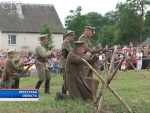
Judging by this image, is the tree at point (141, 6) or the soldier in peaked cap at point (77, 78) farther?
the tree at point (141, 6)

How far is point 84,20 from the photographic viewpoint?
63.3 meters

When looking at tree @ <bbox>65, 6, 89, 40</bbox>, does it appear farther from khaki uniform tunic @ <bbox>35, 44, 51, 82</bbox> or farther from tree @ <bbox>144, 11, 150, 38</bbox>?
khaki uniform tunic @ <bbox>35, 44, 51, 82</bbox>

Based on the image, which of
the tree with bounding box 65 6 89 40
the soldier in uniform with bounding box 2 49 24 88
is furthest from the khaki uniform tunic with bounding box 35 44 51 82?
the tree with bounding box 65 6 89 40

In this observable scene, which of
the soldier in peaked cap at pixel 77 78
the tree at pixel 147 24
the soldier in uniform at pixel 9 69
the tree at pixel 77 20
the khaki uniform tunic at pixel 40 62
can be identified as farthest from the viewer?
the tree at pixel 147 24

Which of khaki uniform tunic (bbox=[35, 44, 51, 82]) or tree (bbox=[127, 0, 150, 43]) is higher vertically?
tree (bbox=[127, 0, 150, 43])

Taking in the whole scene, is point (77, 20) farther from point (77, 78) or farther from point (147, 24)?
point (77, 78)

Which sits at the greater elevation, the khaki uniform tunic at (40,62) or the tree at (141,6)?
the tree at (141,6)

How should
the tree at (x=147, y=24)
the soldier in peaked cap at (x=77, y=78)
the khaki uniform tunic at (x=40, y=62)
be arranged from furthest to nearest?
the tree at (x=147, y=24), the khaki uniform tunic at (x=40, y=62), the soldier in peaked cap at (x=77, y=78)

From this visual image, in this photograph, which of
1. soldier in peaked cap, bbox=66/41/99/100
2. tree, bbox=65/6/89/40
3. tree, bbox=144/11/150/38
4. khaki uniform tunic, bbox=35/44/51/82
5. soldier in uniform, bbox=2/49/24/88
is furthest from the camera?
tree, bbox=144/11/150/38

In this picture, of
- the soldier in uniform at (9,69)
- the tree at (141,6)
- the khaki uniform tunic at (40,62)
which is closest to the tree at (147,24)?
the tree at (141,6)

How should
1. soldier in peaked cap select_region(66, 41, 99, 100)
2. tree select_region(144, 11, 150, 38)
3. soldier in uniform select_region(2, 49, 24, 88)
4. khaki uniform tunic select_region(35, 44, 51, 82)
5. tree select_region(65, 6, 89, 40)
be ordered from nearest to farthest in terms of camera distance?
soldier in peaked cap select_region(66, 41, 99, 100) → khaki uniform tunic select_region(35, 44, 51, 82) → soldier in uniform select_region(2, 49, 24, 88) → tree select_region(65, 6, 89, 40) → tree select_region(144, 11, 150, 38)

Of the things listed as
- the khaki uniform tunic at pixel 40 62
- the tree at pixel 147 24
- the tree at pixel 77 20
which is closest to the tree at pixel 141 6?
the tree at pixel 147 24

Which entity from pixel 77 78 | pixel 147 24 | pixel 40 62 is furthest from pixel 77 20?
pixel 77 78

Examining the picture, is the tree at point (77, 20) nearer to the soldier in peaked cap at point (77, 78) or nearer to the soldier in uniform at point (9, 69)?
the soldier in uniform at point (9, 69)
